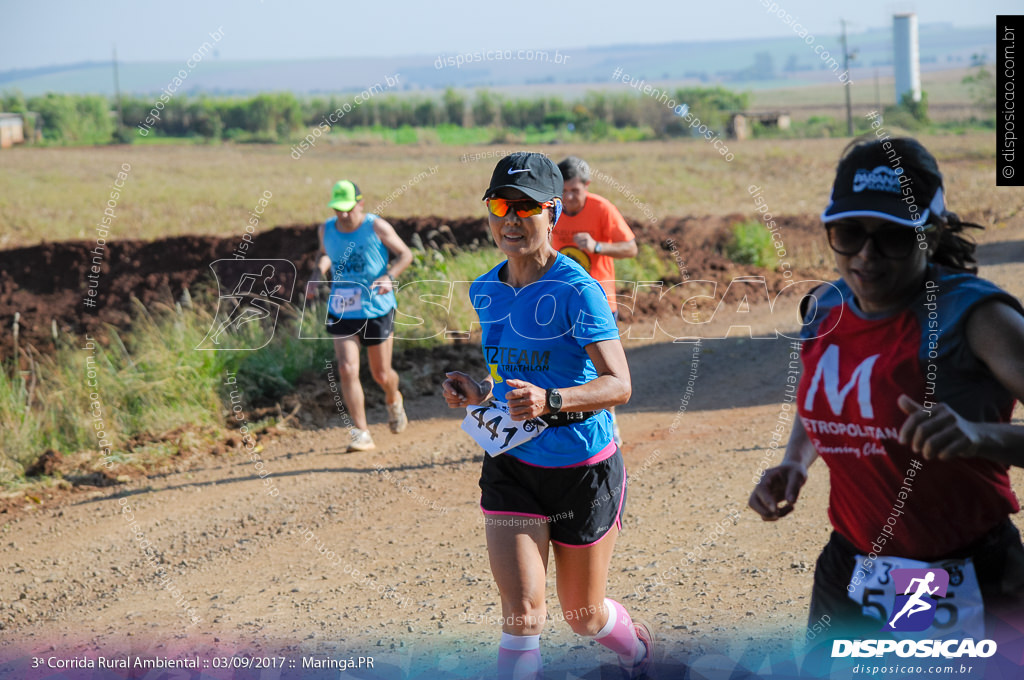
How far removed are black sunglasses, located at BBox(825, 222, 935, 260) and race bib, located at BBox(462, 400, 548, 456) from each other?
1291 mm

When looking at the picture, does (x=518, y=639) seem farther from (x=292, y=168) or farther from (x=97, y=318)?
(x=292, y=168)

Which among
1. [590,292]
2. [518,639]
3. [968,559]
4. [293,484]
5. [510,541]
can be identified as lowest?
[293,484]

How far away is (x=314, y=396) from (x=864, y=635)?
279 inches

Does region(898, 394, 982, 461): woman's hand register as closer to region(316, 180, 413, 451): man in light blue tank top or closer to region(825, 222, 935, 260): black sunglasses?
region(825, 222, 935, 260): black sunglasses

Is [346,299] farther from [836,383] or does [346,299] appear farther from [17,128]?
[17,128]

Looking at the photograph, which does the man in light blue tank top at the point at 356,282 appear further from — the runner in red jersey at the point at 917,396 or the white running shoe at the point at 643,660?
the runner in red jersey at the point at 917,396

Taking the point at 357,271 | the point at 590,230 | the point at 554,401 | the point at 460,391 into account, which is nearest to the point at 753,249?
the point at 590,230

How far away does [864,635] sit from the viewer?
2404mm

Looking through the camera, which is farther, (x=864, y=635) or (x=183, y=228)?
(x=183, y=228)

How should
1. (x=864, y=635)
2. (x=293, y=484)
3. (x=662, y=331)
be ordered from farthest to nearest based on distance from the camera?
1. (x=662, y=331)
2. (x=293, y=484)
3. (x=864, y=635)

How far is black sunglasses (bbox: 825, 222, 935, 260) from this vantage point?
7.35ft

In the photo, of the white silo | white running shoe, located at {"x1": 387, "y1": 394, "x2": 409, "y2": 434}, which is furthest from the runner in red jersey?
the white silo

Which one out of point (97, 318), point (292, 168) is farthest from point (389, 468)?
point (292, 168)

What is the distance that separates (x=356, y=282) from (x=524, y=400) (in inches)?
174
